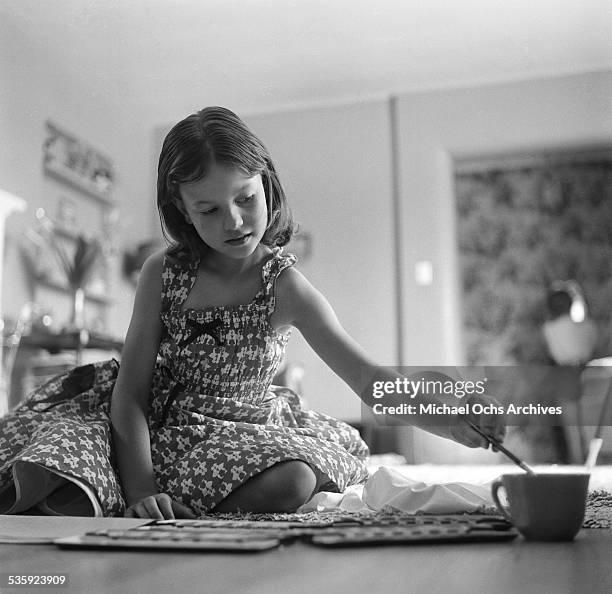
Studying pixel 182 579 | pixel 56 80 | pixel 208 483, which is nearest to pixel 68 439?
pixel 208 483

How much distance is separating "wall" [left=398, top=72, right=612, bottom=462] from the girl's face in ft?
5.94

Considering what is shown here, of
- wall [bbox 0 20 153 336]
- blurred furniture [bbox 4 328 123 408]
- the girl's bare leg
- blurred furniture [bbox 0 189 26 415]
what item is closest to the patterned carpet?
the girl's bare leg

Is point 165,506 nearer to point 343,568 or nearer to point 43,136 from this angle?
point 343,568

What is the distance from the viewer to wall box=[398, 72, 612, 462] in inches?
106

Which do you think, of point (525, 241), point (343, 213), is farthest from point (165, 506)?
point (525, 241)

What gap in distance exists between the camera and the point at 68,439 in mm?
727

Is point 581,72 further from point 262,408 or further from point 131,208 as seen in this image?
point 262,408

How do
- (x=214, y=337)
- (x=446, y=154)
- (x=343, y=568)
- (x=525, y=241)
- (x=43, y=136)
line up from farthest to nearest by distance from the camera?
(x=525, y=241) → (x=446, y=154) → (x=43, y=136) → (x=214, y=337) → (x=343, y=568)

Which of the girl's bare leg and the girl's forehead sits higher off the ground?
the girl's forehead

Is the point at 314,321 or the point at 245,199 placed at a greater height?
the point at 245,199

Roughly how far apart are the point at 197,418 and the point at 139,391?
7 centimetres

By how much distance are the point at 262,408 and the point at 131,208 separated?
0.87m

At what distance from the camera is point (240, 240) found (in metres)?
0.80

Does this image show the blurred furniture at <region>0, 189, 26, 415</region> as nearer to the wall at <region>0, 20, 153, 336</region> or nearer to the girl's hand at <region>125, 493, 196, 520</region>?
the wall at <region>0, 20, 153, 336</region>
